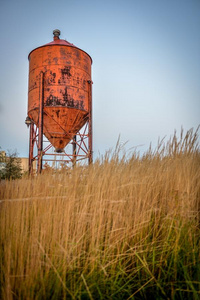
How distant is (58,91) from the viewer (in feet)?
22.1

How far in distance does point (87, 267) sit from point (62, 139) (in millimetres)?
6526

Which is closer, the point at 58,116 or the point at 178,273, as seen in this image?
the point at 178,273

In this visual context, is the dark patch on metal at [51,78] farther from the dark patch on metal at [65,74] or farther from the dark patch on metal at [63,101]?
the dark patch on metal at [63,101]

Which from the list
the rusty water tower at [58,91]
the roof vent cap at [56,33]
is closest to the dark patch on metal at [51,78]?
the rusty water tower at [58,91]

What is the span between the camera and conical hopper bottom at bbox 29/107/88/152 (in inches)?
271

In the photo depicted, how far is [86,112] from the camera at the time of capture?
24.3 ft

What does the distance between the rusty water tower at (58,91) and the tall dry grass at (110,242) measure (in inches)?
183

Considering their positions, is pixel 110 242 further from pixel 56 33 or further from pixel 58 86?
pixel 56 33

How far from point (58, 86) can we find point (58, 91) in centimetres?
17

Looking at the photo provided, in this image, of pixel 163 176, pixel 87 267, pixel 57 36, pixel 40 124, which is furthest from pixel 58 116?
pixel 87 267

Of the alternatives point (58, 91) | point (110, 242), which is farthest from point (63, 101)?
point (110, 242)

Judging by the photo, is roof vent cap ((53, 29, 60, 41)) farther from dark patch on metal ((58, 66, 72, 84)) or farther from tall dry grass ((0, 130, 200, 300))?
tall dry grass ((0, 130, 200, 300))

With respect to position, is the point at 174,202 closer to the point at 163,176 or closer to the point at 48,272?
the point at 163,176

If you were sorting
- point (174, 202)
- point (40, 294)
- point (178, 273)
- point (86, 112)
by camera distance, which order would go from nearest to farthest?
point (40, 294) < point (178, 273) < point (174, 202) < point (86, 112)
